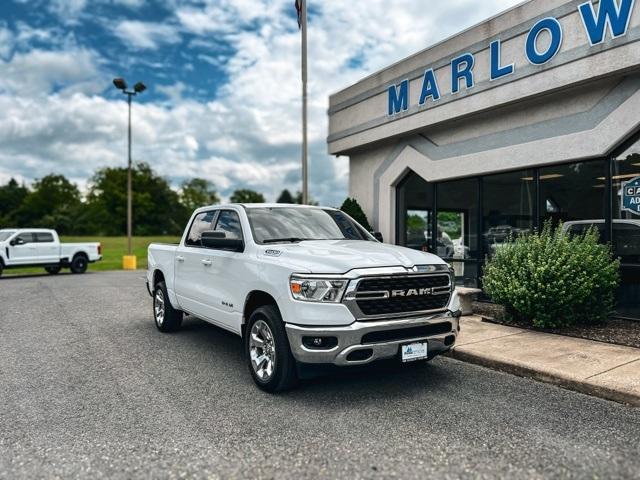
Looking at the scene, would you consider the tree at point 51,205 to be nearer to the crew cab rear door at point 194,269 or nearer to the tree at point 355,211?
the tree at point 355,211

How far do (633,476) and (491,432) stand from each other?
989 mm

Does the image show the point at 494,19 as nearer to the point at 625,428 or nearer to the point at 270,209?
the point at 270,209

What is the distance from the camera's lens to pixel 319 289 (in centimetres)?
460

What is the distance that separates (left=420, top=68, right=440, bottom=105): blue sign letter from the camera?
11479mm

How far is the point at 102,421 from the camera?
429cm

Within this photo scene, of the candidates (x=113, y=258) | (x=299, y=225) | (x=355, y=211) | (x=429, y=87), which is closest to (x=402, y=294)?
(x=299, y=225)

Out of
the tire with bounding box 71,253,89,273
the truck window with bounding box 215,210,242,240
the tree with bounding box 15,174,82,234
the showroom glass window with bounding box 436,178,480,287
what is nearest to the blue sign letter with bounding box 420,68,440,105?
the showroom glass window with bounding box 436,178,480,287

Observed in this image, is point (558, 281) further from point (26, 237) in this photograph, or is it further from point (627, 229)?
point (26, 237)

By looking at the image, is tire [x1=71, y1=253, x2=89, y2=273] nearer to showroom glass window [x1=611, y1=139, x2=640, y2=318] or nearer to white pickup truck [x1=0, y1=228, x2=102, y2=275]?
white pickup truck [x1=0, y1=228, x2=102, y2=275]

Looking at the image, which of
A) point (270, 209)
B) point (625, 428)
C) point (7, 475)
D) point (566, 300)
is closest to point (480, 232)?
point (566, 300)

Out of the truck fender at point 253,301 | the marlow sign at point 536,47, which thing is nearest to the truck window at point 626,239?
the marlow sign at point 536,47

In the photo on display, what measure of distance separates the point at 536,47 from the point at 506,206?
10.0 feet

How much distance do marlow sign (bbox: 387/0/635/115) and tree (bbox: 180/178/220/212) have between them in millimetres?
96552

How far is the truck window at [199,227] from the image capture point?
22.8ft
